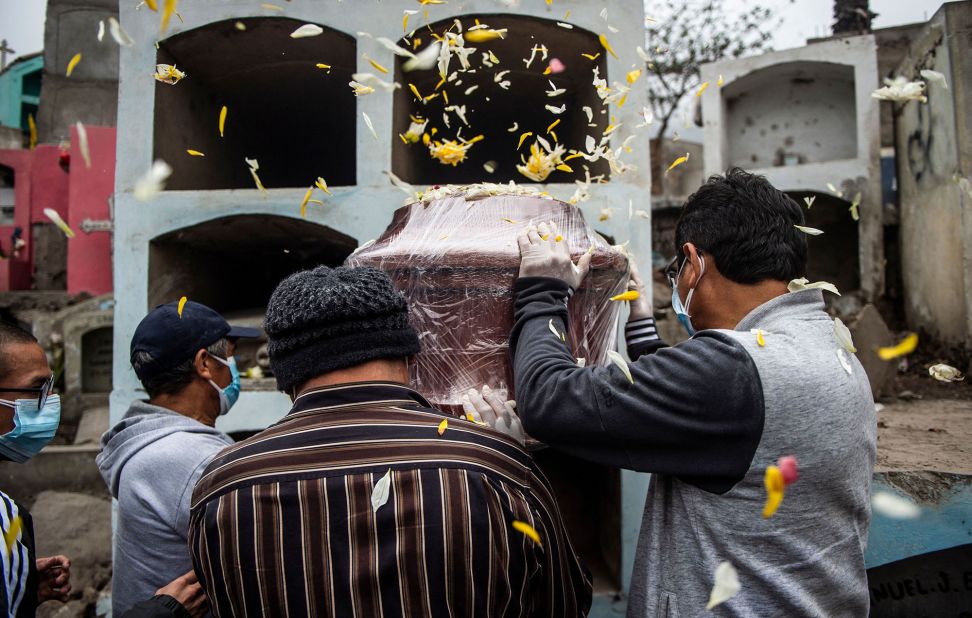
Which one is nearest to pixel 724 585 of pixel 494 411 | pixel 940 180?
pixel 494 411

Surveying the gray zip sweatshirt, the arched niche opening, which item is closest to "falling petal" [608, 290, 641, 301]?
the gray zip sweatshirt

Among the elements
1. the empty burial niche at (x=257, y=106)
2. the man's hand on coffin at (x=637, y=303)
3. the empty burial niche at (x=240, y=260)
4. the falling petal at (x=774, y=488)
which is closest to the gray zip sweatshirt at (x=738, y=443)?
the falling petal at (x=774, y=488)

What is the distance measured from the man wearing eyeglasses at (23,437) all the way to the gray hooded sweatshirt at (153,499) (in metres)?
0.24

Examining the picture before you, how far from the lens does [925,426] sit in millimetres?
3850

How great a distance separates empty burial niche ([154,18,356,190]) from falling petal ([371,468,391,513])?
3403 mm

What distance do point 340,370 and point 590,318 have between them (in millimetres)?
903

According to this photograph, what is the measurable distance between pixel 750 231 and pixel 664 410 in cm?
53

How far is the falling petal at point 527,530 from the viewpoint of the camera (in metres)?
1.29

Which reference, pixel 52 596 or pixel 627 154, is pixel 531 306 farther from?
pixel 627 154

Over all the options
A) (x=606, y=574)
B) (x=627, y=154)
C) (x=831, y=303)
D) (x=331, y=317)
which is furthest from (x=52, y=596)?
(x=831, y=303)

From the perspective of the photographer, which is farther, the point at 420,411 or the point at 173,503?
the point at 173,503

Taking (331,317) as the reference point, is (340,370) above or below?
below

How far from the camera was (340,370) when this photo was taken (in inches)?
53.9

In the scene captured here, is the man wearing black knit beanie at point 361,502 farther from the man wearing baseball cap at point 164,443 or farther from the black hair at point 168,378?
the black hair at point 168,378
